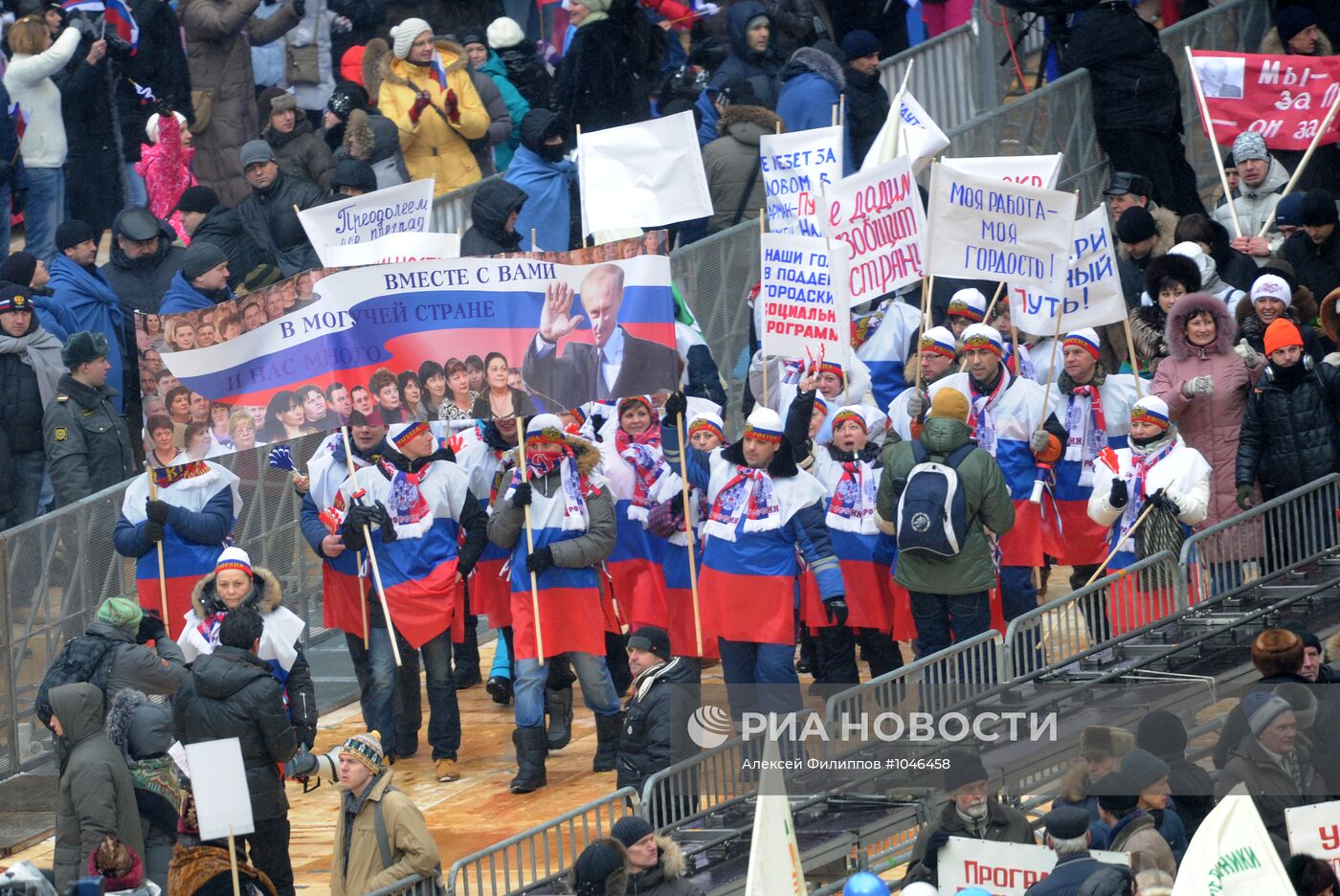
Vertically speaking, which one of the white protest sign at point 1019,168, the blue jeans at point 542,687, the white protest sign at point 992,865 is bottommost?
the white protest sign at point 992,865

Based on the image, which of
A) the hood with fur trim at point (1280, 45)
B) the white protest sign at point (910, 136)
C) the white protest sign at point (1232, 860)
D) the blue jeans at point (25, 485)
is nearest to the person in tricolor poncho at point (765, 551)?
the white protest sign at point (910, 136)

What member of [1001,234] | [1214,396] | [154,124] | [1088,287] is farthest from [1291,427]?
[154,124]

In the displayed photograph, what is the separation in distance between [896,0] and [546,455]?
8.49 metres

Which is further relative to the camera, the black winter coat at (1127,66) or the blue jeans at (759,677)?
the black winter coat at (1127,66)

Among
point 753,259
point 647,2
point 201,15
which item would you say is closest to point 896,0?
point 647,2

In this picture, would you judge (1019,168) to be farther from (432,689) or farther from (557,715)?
(432,689)

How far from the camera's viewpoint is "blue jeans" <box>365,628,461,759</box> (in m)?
15.3

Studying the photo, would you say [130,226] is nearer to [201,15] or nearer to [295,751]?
[201,15]

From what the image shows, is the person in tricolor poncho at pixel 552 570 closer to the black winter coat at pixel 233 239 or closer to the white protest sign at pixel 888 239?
the white protest sign at pixel 888 239

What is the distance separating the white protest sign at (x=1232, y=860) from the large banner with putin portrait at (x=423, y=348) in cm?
525

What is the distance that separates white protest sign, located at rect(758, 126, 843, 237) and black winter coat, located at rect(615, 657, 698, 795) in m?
4.15

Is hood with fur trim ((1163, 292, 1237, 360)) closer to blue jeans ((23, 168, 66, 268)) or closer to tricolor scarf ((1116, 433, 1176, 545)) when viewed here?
tricolor scarf ((1116, 433, 1176, 545))

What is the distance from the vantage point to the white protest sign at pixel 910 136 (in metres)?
17.9

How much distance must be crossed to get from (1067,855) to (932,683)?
2440mm
